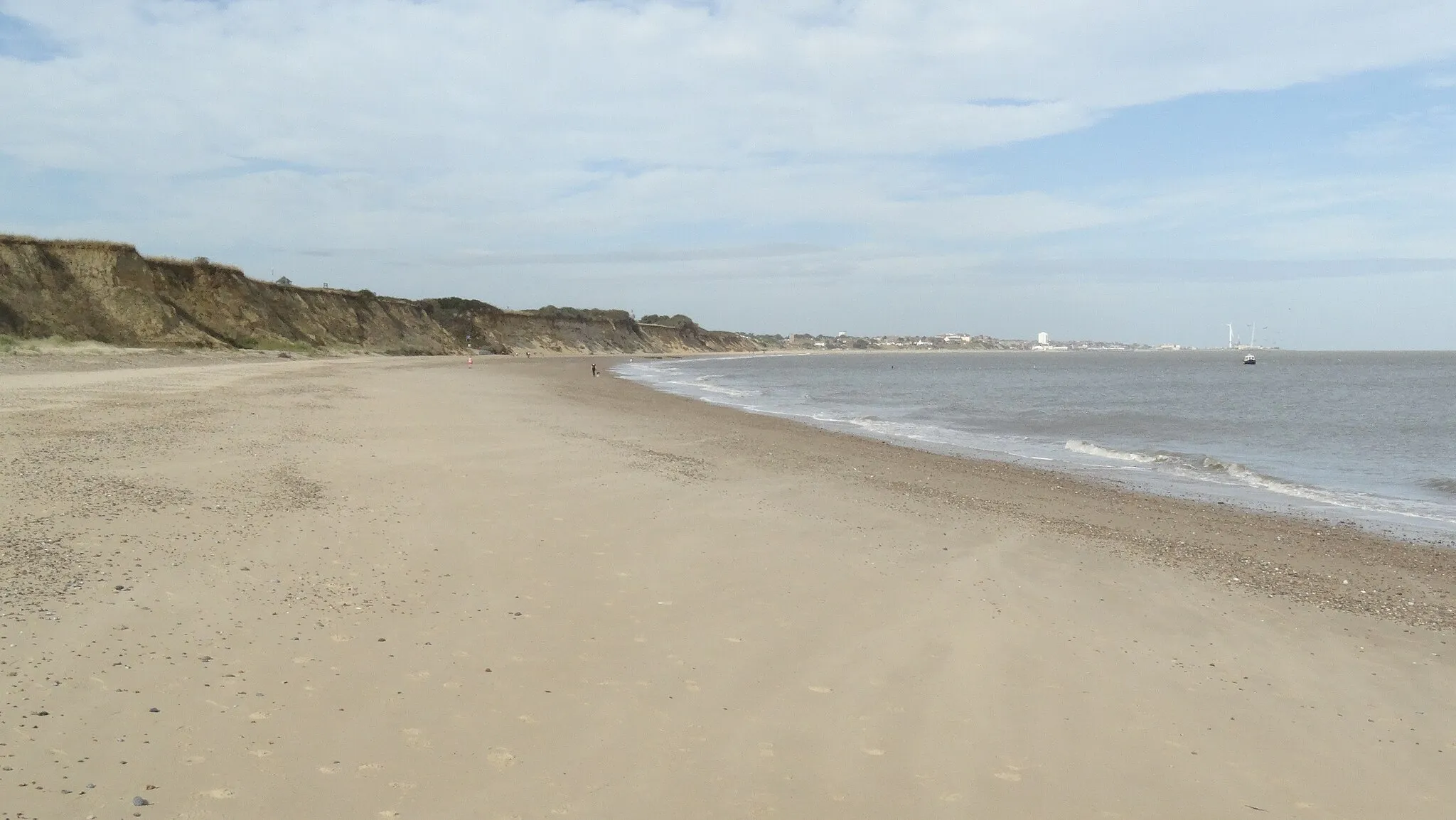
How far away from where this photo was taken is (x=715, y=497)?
34.4 ft

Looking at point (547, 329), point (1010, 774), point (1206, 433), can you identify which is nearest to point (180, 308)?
point (1206, 433)

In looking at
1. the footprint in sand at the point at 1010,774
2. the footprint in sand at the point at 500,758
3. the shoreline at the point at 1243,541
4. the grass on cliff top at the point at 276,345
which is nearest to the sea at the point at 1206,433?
the shoreline at the point at 1243,541

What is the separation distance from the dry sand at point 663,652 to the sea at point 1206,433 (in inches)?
181

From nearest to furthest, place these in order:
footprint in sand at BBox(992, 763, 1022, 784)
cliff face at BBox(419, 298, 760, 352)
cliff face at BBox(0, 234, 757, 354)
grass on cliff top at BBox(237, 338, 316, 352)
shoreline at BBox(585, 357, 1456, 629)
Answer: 1. footprint in sand at BBox(992, 763, 1022, 784)
2. shoreline at BBox(585, 357, 1456, 629)
3. cliff face at BBox(0, 234, 757, 354)
4. grass on cliff top at BBox(237, 338, 316, 352)
5. cliff face at BBox(419, 298, 760, 352)

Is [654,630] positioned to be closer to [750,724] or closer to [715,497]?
[750,724]

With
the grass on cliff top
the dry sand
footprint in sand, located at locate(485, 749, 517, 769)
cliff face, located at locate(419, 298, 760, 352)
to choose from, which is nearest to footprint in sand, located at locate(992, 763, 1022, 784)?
the dry sand

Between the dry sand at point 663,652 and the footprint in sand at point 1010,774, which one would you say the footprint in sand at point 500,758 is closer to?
the dry sand at point 663,652

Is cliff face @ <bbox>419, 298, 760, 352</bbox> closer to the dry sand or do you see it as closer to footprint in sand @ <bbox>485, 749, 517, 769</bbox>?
the dry sand

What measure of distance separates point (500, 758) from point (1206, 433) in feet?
82.1

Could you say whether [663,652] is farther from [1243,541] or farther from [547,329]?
[547,329]

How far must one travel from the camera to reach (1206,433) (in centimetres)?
2452

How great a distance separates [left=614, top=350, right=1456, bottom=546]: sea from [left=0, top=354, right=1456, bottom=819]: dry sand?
4.60 m

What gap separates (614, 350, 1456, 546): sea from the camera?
1426 cm

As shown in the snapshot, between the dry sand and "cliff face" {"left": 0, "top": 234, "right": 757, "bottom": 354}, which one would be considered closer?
the dry sand
